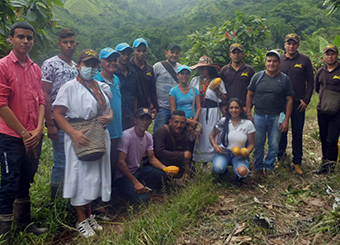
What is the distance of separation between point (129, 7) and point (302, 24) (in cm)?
8004

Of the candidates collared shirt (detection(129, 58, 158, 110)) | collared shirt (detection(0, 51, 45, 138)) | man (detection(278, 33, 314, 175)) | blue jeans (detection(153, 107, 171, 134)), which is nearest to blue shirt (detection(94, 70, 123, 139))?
collared shirt (detection(129, 58, 158, 110))

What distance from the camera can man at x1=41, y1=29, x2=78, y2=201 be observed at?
337 cm

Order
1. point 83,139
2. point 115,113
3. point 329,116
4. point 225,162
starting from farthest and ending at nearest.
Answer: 1. point 329,116
2. point 225,162
3. point 115,113
4. point 83,139

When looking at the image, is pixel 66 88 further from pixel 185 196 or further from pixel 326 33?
pixel 326 33

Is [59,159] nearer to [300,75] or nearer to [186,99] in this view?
[186,99]

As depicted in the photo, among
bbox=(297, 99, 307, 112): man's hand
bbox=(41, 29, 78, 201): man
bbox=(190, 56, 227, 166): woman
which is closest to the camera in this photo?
bbox=(41, 29, 78, 201): man

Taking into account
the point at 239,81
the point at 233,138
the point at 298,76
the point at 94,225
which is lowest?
the point at 94,225

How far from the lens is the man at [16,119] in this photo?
2746mm

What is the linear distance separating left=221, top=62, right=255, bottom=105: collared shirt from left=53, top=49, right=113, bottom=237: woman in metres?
2.25

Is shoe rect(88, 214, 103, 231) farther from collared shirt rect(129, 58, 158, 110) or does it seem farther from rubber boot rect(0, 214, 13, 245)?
collared shirt rect(129, 58, 158, 110)

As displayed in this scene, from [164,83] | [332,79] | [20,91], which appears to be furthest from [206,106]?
[20,91]

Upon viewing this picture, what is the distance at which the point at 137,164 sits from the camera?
3.97m

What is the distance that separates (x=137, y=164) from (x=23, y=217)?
1465 mm

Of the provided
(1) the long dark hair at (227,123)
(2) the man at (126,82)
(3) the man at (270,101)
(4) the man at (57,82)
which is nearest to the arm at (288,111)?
(3) the man at (270,101)
